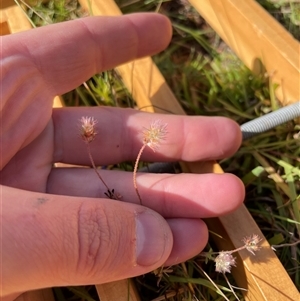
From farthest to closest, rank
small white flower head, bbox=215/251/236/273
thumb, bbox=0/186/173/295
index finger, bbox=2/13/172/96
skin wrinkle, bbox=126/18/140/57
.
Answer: skin wrinkle, bbox=126/18/140/57 < index finger, bbox=2/13/172/96 < small white flower head, bbox=215/251/236/273 < thumb, bbox=0/186/173/295

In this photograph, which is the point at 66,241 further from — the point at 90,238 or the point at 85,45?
the point at 85,45

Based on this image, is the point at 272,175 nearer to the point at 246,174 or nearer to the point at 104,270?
the point at 246,174

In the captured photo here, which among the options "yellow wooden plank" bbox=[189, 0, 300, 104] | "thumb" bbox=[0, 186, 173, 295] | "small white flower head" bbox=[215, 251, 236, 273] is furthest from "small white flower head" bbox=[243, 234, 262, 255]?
"yellow wooden plank" bbox=[189, 0, 300, 104]

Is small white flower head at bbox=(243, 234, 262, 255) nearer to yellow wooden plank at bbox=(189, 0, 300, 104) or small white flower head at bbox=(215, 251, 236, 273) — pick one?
small white flower head at bbox=(215, 251, 236, 273)

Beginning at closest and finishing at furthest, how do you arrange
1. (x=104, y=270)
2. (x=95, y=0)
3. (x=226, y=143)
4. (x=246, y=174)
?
(x=104, y=270) < (x=226, y=143) < (x=246, y=174) < (x=95, y=0)

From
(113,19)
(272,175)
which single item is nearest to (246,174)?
(272,175)

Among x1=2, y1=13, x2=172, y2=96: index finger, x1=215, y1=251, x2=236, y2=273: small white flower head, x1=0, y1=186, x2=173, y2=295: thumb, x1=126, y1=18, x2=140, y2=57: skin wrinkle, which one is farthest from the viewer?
x1=126, y1=18, x2=140, y2=57: skin wrinkle

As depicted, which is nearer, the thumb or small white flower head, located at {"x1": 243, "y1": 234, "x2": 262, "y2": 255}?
the thumb
